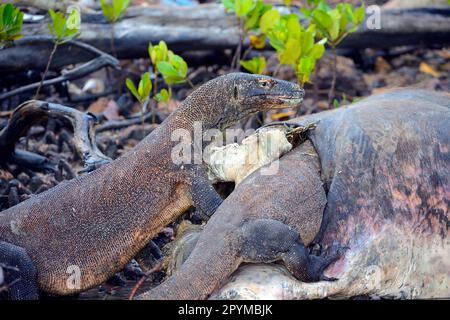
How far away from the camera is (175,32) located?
27.3 feet

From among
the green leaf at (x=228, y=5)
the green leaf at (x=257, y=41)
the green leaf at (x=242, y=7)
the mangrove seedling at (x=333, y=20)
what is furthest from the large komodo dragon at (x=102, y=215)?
the green leaf at (x=257, y=41)

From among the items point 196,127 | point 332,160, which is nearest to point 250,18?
point 196,127

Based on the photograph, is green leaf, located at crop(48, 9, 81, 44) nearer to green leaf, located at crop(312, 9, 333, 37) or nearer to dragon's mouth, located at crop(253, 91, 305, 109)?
dragon's mouth, located at crop(253, 91, 305, 109)

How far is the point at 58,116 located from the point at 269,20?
2114 mm

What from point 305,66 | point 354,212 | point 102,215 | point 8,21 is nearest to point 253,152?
point 354,212

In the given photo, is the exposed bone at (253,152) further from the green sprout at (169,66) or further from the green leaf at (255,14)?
the green leaf at (255,14)

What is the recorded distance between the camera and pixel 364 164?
4.91 meters

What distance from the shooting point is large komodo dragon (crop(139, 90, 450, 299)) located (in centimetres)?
439

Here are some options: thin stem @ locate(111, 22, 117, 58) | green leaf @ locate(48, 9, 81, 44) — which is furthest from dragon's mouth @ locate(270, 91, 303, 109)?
thin stem @ locate(111, 22, 117, 58)

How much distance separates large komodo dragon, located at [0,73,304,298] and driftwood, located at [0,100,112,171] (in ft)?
1.76

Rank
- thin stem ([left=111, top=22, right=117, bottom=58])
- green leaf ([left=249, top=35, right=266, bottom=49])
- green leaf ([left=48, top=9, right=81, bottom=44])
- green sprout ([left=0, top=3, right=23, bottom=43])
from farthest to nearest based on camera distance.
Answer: thin stem ([left=111, top=22, right=117, bottom=58])
green leaf ([left=249, top=35, right=266, bottom=49])
green leaf ([left=48, top=9, right=81, bottom=44])
green sprout ([left=0, top=3, right=23, bottom=43])

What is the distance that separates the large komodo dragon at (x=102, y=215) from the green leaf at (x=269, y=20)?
6.44ft
